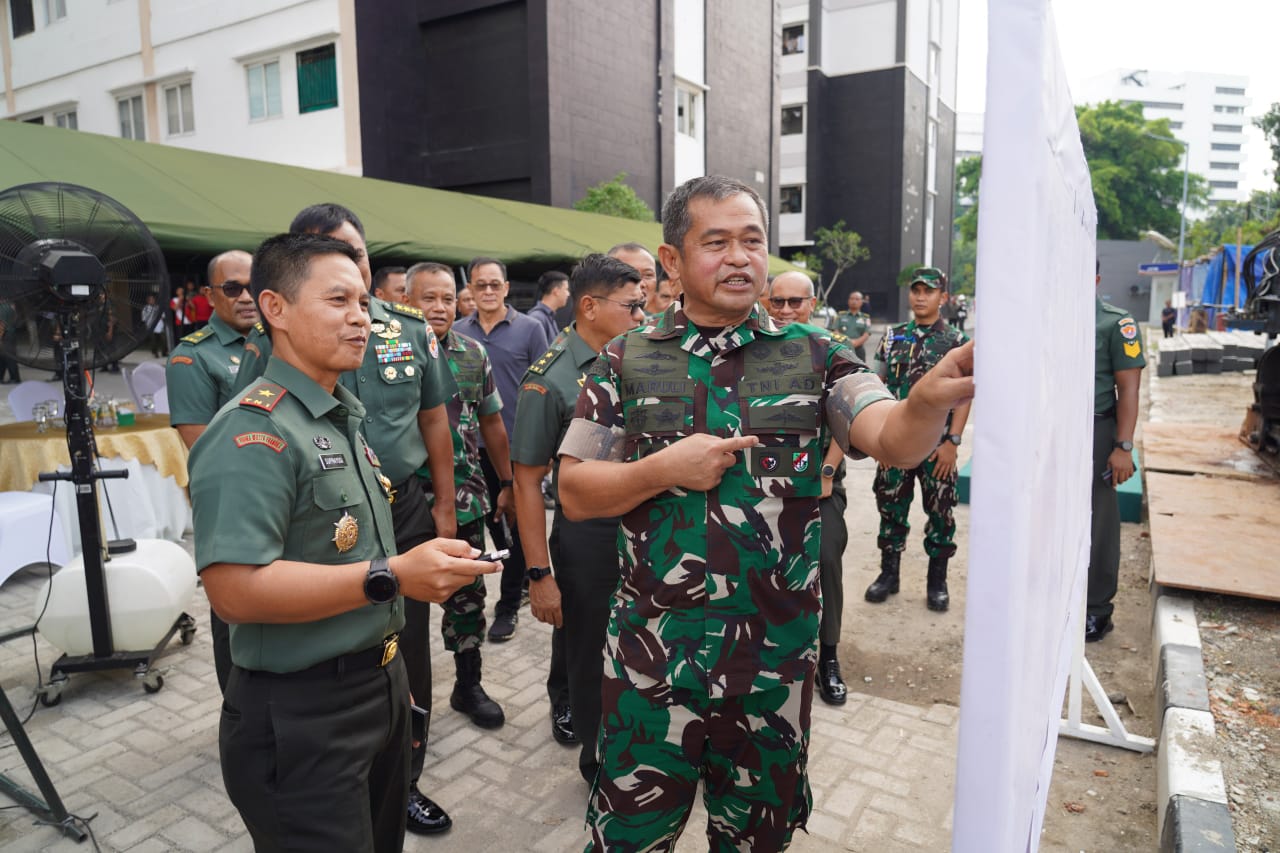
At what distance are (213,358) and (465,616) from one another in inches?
56.3

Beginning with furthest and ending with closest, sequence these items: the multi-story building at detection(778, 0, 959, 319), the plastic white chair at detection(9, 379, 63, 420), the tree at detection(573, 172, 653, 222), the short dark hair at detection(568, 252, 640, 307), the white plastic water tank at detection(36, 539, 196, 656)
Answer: the multi-story building at detection(778, 0, 959, 319), the tree at detection(573, 172, 653, 222), the plastic white chair at detection(9, 379, 63, 420), the white plastic water tank at detection(36, 539, 196, 656), the short dark hair at detection(568, 252, 640, 307)

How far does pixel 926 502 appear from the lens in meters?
4.76

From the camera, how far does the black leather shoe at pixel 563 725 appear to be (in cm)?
338

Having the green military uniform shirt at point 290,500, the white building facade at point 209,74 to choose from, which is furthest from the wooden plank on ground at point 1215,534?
the white building facade at point 209,74

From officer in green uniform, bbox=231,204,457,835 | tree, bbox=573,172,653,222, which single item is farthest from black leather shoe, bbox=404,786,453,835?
tree, bbox=573,172,653,222

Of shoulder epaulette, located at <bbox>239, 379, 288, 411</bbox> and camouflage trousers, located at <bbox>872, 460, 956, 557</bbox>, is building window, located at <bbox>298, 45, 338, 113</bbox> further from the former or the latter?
shoulder epaulette, located at <bbox>239, 379, 288, 411</bbox>

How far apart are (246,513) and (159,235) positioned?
6.45 m

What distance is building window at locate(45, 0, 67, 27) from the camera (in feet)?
58.5

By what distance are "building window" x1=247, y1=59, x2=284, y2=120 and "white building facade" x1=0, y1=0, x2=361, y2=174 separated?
0.06ft

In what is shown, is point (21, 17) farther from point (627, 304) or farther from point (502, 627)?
point (627, 304)

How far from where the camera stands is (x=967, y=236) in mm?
55812

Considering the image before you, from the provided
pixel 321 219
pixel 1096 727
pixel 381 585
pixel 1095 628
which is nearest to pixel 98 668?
pixel 321 219

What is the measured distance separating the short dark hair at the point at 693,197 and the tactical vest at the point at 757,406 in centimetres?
25

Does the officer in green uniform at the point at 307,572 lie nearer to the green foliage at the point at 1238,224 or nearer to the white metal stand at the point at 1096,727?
the white metal stand at the point at 1096,727
